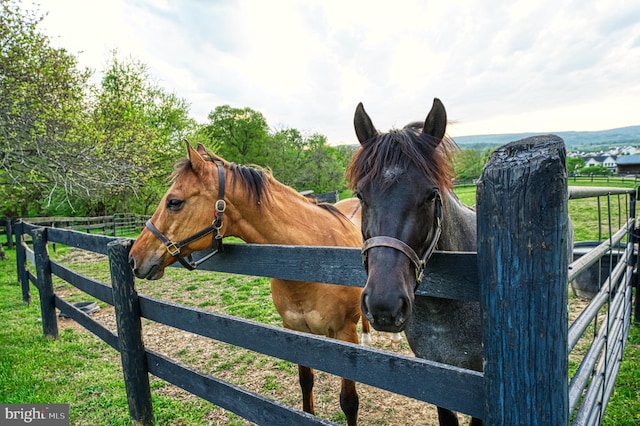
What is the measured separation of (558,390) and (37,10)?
12.6 meters

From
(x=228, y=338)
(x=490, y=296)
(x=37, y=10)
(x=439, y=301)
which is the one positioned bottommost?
(x=228, y=338)

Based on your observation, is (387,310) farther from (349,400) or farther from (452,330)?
(349,400)

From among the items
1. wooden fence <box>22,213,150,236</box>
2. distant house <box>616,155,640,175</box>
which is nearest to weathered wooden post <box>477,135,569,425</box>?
wooden fence <box>22,213,150,236</box>

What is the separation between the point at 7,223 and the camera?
1475 centimetres

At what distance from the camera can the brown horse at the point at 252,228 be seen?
7.77 ft

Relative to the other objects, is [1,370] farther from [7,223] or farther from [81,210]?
[81,210]

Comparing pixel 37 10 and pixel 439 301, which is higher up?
pixel 37 10

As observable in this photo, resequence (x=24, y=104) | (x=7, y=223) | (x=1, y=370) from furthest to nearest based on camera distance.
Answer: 1. (x=7, y=223)
2. (x=24, y=104)
3. (x=1, y=370)

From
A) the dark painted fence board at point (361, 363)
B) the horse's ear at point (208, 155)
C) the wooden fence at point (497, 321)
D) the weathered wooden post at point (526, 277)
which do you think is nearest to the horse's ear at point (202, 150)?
the horse's ear at point (208, 155)

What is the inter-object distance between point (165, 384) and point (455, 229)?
3630 millimetres

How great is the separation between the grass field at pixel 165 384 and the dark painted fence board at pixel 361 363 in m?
1.71

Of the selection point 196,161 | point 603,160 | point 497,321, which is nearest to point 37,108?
point 196,161

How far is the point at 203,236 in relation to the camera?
2.38 m

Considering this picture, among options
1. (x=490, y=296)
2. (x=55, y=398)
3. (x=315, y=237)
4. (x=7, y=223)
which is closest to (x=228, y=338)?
(x=315, y=237)
